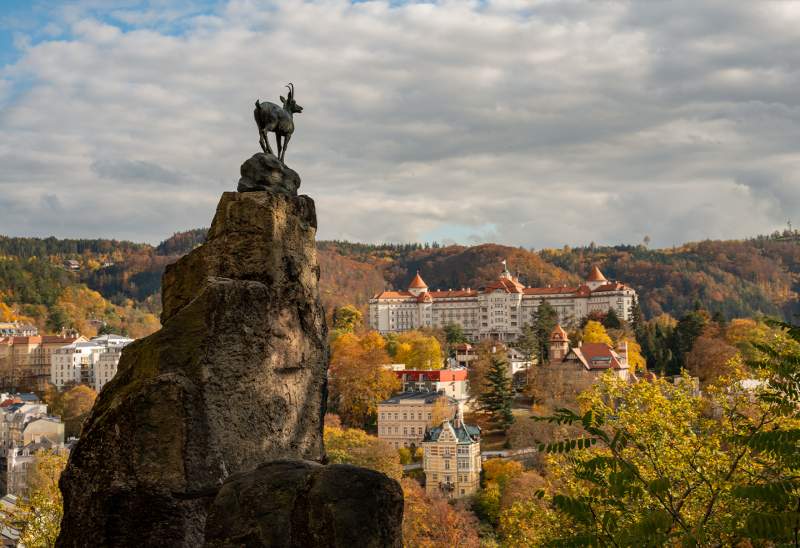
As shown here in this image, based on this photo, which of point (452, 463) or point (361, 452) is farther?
point (452, 463)

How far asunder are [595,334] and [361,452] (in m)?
48.0

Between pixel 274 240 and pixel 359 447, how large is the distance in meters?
50.2

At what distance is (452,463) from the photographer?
59.4 meters

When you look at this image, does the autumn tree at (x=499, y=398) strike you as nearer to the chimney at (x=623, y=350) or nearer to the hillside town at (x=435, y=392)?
the hillside town at (x=435, y=392)

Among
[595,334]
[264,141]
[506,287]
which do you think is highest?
[506,287]

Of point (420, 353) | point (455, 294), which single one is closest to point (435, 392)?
point (420, 353)

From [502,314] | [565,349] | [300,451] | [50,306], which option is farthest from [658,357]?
[50,306]

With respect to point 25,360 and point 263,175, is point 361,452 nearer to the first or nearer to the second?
point 263,175

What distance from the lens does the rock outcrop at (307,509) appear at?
6656 mm

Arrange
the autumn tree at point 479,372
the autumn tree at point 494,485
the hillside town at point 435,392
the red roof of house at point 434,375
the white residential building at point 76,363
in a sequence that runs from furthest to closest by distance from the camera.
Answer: the white residential building at point 76,363 < the red roof of house at point 434,375 < the autumn tree at point 479,372 < the hillside town at point 435,392 < the autumn tree at point 494,485

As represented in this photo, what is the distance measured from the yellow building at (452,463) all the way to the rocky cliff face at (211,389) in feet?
156

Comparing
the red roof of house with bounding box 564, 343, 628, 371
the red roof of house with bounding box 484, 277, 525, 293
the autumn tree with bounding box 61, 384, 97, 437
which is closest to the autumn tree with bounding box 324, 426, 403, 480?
the red roof of house with bounding box 564, 343, 628, 371

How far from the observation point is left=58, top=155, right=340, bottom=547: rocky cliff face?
853 cm

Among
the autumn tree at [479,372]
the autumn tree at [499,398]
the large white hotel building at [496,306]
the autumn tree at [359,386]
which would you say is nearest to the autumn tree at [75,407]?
the autumn tree at [359,386]
